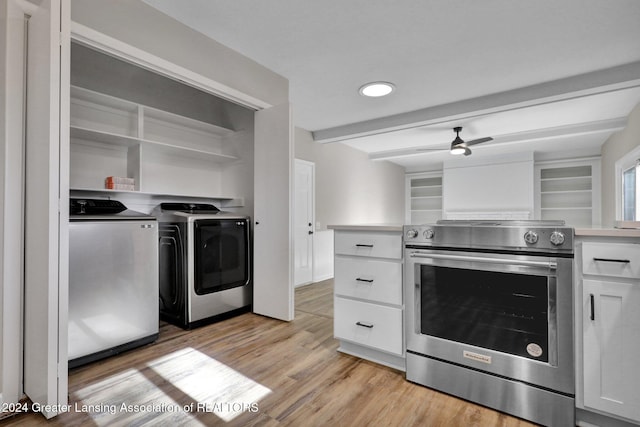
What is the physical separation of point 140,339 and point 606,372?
8.98 ft

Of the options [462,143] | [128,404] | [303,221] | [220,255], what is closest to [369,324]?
[128,404]

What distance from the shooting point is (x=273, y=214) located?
294cm

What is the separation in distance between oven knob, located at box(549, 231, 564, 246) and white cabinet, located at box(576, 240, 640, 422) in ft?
0.27

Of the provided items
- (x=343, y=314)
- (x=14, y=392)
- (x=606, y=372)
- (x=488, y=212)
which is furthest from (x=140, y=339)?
(x=488, y=212)

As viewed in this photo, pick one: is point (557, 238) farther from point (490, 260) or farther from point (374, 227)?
point (374, 227)

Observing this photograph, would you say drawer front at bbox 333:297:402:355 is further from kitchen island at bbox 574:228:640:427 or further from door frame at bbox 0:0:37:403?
door frame at bbox 0:0:37:403

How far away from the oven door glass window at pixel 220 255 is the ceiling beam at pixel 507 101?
2403 mm

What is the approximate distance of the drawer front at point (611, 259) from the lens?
4.14 feet

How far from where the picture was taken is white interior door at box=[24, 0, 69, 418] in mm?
1409

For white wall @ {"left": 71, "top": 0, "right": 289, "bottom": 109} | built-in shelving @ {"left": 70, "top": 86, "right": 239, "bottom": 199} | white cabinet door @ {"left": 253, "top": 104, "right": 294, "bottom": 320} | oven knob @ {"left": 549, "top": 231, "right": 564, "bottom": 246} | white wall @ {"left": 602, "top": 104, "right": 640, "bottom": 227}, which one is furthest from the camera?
white wall @ {"left": 602, "top": 104, "right": 640, "bottom": 227}

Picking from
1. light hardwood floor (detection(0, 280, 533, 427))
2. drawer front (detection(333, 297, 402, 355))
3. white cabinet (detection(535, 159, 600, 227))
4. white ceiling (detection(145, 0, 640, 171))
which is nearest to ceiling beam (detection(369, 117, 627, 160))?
white ceiling (detection(145, 0, 640, 171))

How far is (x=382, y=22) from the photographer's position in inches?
88.9

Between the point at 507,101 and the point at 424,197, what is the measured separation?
14.9ft

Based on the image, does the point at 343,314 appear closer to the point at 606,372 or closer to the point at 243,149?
the point at 606,372
